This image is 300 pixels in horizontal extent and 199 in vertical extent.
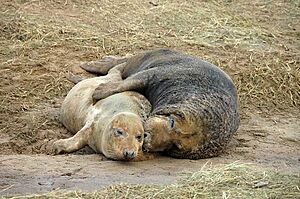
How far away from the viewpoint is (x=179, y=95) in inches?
297

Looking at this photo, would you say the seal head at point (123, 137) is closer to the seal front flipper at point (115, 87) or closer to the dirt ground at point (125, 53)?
the dirt ground at point (125, 53)

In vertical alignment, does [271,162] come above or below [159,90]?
below

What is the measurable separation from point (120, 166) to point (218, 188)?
3.60ft

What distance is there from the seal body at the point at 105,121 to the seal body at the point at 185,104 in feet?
0.48

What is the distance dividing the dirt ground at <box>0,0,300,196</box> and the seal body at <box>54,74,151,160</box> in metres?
0.12

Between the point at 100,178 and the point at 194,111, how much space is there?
1.37m

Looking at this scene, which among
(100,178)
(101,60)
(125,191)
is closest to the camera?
(125,191)

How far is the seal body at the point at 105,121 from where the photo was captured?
672 centimetres

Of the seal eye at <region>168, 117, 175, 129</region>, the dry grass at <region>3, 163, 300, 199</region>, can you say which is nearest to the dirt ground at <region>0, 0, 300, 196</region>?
the dry grass at <region>3, 163, 300, 199</region>

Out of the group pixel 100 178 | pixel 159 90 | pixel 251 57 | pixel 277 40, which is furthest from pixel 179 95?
pixel 277 40

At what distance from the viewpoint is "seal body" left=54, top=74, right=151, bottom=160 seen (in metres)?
6.72

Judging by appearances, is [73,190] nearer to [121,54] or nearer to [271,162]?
[271,162]

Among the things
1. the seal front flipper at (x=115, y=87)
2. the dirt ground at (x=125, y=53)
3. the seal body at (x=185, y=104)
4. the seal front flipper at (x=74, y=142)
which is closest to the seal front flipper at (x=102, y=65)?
the dirt ground at (x=125, y=53)

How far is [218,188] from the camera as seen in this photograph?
5.86 metres
